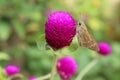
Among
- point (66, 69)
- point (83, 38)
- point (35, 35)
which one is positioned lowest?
point (35, 35)

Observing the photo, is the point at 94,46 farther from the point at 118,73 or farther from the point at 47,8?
the point at 118,73

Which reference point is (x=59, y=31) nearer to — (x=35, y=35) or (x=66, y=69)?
(x=66, y=69)

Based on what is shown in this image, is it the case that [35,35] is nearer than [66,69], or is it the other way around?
[66,69]

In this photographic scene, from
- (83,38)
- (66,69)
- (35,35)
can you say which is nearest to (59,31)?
(83,38)

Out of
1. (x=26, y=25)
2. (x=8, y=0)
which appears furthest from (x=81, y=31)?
(x=26, y=25)

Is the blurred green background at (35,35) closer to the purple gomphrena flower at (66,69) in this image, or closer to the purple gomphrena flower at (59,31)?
the purple gomphrena flower at (66,69)

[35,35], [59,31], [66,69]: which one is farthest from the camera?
[35,35]

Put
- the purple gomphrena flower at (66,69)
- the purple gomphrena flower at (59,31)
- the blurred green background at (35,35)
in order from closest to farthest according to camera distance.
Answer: the purple gomphrena flower at (59,31), the purple gomphrena flower at (66,69), the blurred green background at (35,35)

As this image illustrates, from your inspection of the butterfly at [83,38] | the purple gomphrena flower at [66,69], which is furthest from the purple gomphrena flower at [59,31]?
the purple gomphrena flower at [66,69]
